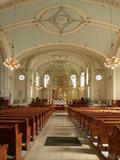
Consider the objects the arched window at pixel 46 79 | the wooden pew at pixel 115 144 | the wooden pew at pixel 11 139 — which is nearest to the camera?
the wooden pew at pixel 115 144

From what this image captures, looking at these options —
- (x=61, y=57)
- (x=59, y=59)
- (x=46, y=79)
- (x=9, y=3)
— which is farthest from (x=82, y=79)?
(x=9, y=3)

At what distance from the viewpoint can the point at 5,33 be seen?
24109 millimetres

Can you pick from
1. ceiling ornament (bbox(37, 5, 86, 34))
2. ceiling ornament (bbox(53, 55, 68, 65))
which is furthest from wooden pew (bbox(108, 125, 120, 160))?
ceiling ornament (bbox(53, 55, 68, 65))

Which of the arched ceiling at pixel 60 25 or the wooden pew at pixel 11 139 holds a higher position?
the arched ceiling at pixel 60 25

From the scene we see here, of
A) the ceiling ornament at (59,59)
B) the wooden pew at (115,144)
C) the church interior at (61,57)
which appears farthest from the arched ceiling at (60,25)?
the wooden pew at (115,144)

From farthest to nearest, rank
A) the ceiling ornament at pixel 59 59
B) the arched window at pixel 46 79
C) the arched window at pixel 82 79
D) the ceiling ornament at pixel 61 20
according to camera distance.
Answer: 1. the arched window at pixel 46 79
2. the arched window at pixel 82 79
3. the ceiling ornament at pixel 59 59
4. the ceiling ornament at pixel 61 20

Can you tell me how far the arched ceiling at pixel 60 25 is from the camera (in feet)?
64.7

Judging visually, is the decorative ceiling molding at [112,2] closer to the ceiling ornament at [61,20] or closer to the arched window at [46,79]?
the ceiling ornament at [61,20]

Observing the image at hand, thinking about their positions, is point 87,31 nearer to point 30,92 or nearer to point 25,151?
point 30,92

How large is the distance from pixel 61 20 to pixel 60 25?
1.08m

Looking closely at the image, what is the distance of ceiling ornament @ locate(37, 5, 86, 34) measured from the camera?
21016mm

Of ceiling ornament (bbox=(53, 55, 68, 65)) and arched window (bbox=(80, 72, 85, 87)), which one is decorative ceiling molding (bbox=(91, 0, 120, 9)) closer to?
ceiling ornament (bbox=(53, 55, 68, 65))

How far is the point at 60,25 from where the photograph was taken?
23.9m

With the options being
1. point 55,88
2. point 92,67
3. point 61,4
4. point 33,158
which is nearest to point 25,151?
point 33,158
